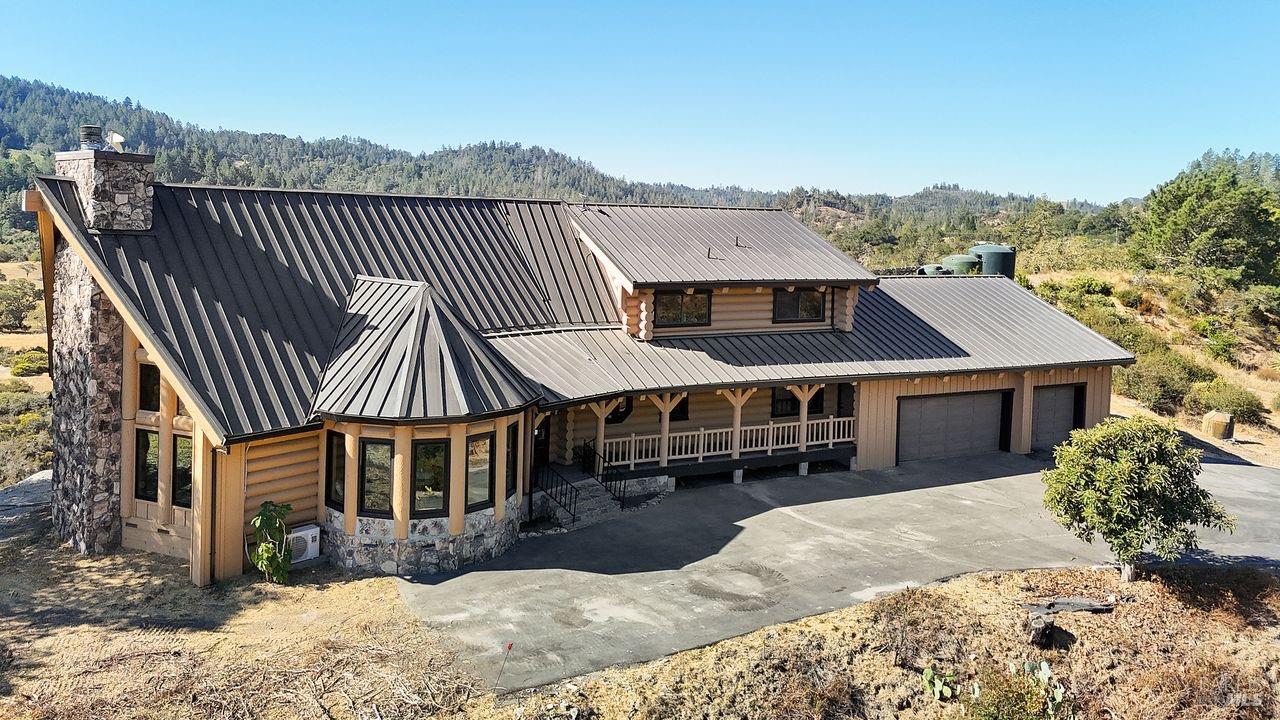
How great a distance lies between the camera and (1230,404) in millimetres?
30062

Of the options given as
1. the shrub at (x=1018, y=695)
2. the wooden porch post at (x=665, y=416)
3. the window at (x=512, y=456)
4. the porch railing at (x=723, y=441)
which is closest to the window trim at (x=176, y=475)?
the window at (x=512, y=456)

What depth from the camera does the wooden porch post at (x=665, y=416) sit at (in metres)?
19.4

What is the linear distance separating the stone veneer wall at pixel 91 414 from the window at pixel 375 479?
461 cm

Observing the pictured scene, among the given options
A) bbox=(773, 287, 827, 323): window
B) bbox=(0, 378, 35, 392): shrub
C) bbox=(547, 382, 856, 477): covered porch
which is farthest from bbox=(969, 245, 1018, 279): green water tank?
bbox=(0, 378, 35, 392): shrub

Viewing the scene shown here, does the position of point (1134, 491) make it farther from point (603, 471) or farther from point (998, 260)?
point (998, 260)

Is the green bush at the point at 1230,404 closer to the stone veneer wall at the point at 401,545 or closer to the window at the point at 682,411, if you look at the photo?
the window at the point at 682,411

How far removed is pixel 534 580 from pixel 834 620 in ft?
16.6

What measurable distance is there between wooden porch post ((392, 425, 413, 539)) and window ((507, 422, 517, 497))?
2.05 m

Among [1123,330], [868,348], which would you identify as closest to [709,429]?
[868,348]

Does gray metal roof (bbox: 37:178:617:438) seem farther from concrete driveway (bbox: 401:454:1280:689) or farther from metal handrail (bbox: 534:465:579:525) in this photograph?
concrete driveway (bbox: 401:454:1280:689)

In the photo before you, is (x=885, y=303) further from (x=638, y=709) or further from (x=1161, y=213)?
(x=1161, y=213)

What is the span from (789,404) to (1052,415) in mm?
8499

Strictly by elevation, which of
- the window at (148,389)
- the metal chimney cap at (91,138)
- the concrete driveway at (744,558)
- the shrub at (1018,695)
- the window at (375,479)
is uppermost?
the metal chimney cap at (91,138)

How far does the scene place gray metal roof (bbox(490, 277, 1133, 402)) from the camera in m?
18.6
